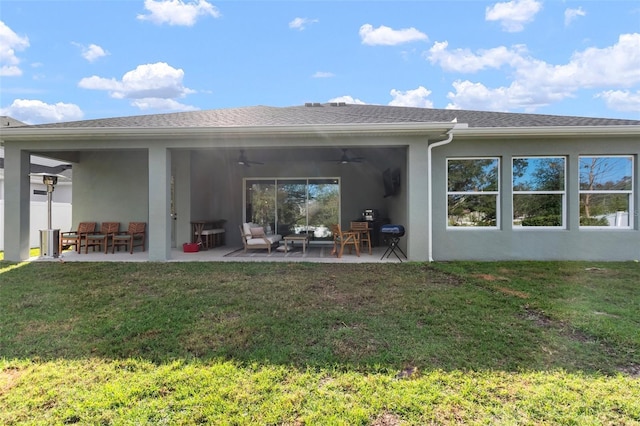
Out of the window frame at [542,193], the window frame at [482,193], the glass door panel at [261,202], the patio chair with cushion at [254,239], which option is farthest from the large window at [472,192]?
the glass door panel at [261,202]

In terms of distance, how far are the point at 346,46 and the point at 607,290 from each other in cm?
1134

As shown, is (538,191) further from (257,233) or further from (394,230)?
(257,233)

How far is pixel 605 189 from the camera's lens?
7.34 m

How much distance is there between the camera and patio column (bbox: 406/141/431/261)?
22.9ft

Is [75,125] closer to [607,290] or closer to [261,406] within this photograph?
[261,406]

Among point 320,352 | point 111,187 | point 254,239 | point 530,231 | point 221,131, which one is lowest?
point 320,352

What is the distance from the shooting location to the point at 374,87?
16.5m

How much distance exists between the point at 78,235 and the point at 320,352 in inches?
341

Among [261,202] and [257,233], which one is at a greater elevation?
[261,202]

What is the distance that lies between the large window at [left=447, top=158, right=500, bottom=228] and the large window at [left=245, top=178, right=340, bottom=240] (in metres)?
4.34

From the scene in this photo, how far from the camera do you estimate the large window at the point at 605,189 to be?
733 centimetres

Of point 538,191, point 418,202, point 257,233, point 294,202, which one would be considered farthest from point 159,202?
point 538,191

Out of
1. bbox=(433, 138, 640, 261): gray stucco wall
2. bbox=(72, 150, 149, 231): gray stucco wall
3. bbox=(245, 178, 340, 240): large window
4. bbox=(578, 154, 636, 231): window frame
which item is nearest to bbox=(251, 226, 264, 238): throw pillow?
bbox=(245, 178, 340, 240): large window

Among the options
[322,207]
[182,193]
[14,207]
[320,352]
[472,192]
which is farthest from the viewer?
[322,207]
